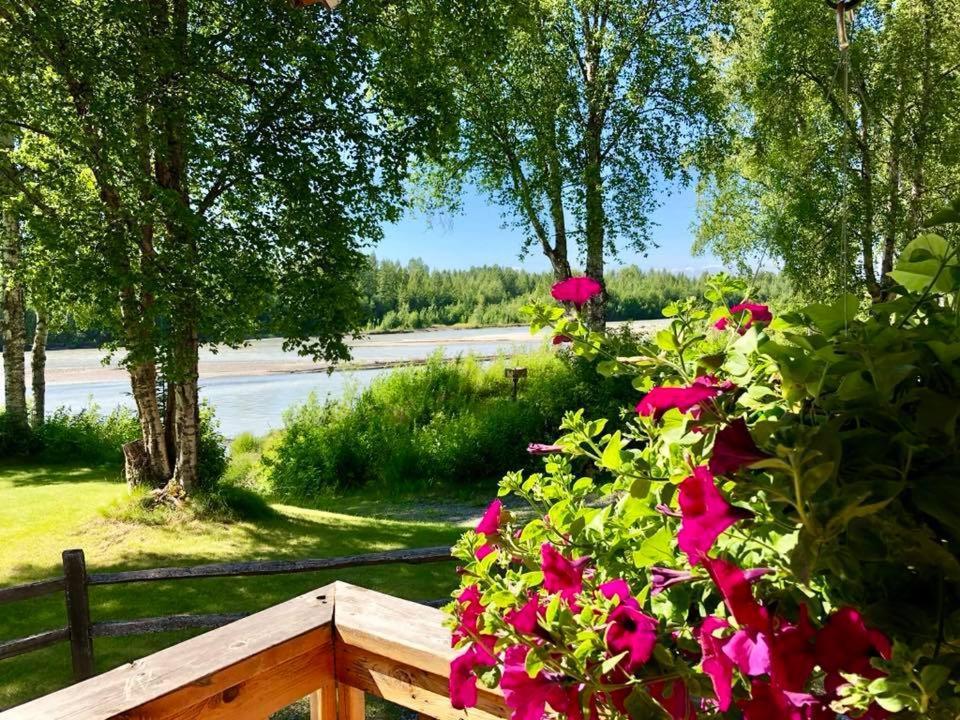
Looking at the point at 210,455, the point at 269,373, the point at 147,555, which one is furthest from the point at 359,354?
the point at 269,373

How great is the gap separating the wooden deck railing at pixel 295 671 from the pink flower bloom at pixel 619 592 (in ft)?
1.31

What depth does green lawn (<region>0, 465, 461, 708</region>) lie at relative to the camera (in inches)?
185

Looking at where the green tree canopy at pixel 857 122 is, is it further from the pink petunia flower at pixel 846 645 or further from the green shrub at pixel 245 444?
the pink petunia flower at pixel 846 645

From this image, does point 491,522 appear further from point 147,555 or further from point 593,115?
point 593,115

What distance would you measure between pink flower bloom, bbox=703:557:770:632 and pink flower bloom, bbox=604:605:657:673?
0.37ft

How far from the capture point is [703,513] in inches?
19.5

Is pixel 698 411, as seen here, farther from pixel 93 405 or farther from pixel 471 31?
pixel 93 405

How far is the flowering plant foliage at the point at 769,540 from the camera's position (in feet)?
1.54

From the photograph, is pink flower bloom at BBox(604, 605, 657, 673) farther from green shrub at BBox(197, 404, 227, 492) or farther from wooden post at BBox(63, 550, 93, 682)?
green shrub at BBox(197, 404, 227, 492)

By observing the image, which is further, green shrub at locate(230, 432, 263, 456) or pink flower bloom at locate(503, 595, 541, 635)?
green shrub at locate(230, 432, 263, 456)

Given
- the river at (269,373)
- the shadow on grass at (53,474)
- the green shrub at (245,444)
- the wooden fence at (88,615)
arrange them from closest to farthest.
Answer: the wooden fence at (88,615)
the shadow on grass at (53,474)
the river at (269,373)
the green shrub at (245,444)

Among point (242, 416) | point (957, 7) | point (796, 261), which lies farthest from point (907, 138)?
point (242, 416)

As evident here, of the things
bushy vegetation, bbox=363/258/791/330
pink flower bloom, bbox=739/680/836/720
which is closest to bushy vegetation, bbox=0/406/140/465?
bushy vegetation, bbox=363/258/791/330

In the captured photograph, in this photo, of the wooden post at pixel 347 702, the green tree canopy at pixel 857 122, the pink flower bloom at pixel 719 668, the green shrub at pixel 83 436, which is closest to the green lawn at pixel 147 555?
the green shrub at pixel 83 436
